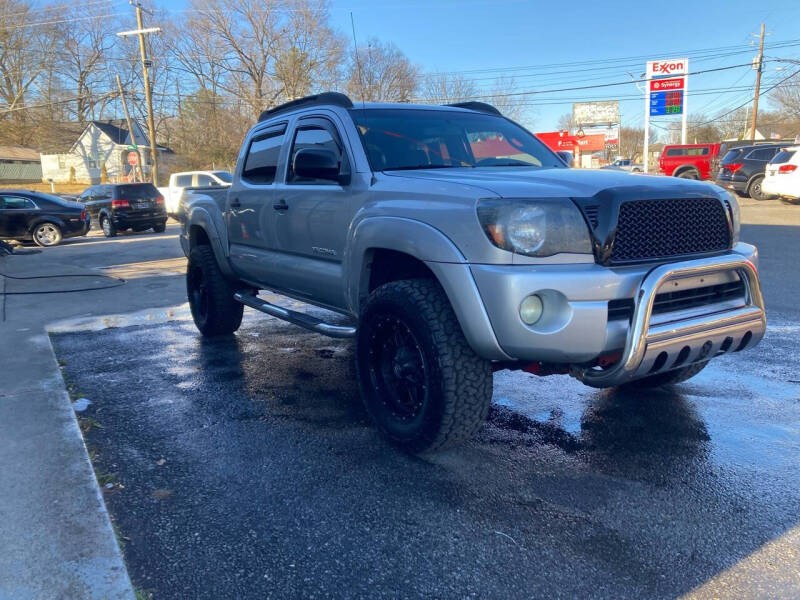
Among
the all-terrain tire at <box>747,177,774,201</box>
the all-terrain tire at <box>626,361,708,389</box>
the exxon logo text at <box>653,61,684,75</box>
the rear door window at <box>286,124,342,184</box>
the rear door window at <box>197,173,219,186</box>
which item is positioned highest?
the exxon logo text at <box>653,61,684,75</box>

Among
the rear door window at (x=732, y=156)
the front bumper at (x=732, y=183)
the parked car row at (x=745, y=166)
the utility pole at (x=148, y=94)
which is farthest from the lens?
the utility pole at (x=148, y=94)

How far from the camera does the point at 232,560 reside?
2570mm

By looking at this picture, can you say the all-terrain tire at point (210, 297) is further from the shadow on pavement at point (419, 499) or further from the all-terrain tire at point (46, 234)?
the all-terrain tire at point (46, 234)

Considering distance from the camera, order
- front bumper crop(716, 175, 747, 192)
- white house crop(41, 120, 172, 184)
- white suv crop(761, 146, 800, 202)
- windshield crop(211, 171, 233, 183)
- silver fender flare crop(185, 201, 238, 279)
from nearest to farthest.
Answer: silver fender flare crop(185, 201, 238, 279) < white suv crop(761, 146, 800, 202) < windshield crop(211, 171, 233, 183) < front bumper crop(716, 175, 747, 192) < white house crop(41, 120, 172, 184)

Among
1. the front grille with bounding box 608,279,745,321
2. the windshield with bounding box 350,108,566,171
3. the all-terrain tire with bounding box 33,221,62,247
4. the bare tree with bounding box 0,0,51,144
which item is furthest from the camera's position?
the bare tree with bounding box 0,0,51,144

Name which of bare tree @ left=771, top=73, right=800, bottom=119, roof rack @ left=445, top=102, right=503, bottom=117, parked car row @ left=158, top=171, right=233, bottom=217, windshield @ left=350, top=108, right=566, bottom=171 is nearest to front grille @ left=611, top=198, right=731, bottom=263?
windshield @ left=350, top=108, right=566, bottom=171

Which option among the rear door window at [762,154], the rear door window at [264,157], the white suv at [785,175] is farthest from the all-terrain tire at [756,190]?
the rear door window at [264,157]

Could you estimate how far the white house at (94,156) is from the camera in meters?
57.6

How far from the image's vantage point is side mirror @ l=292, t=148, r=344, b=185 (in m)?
3.83

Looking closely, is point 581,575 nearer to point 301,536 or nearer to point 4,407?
point 301,536

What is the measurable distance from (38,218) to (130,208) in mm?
2900

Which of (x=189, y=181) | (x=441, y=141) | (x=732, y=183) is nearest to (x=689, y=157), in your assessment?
(x=732, y=183)

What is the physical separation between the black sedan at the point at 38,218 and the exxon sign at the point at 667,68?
1139 inches

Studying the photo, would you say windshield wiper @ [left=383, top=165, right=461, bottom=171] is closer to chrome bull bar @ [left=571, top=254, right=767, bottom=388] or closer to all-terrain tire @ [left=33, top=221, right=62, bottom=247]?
chrome bull bar @ [left=571, top=254, right=767, bottom=388]
